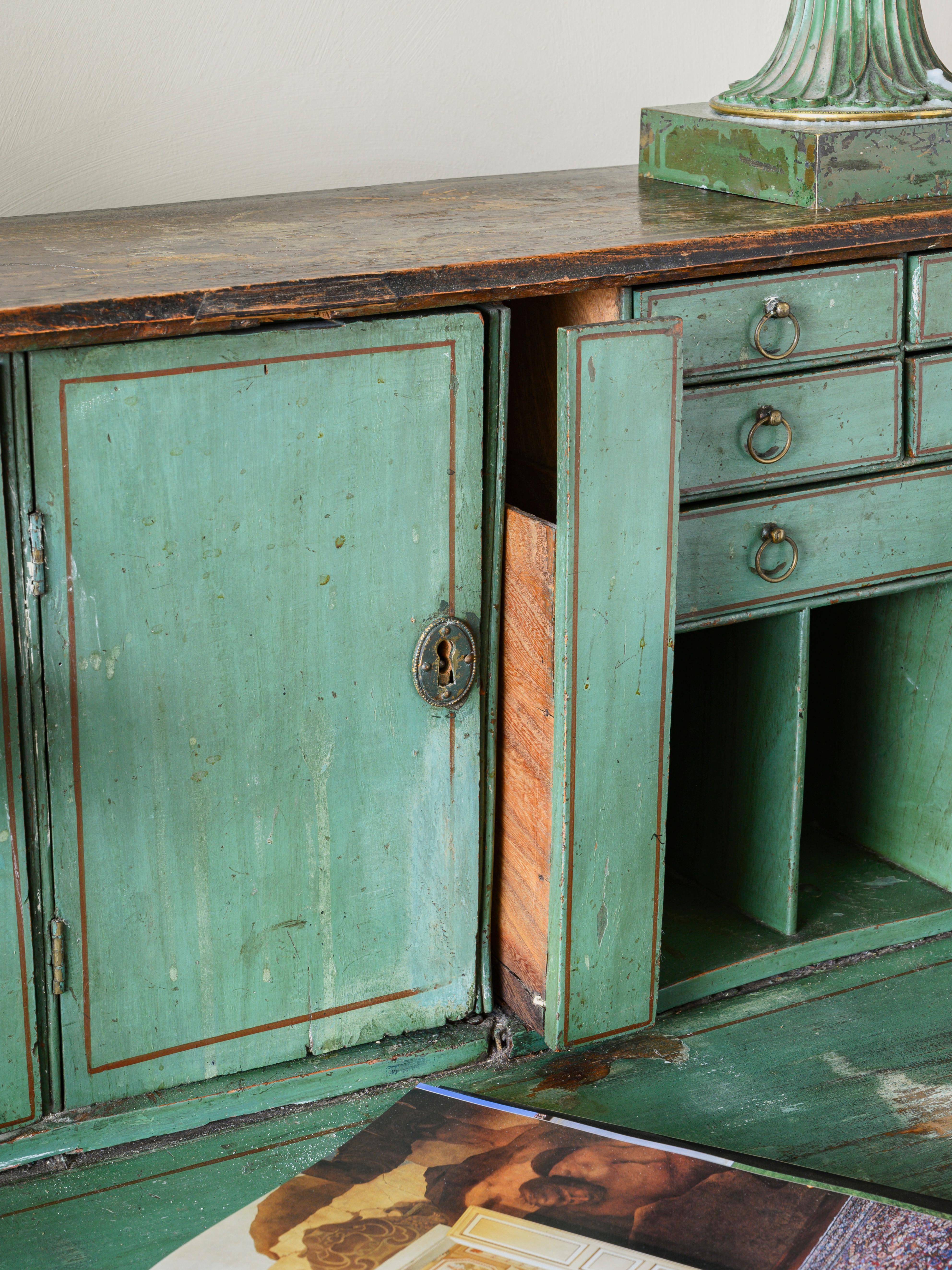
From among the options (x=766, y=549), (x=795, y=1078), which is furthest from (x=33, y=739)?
(x=795, y=1078)

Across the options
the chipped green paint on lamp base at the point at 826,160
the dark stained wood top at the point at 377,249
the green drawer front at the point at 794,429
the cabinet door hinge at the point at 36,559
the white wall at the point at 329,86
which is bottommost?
the cabinet door hinge at the point at 36,559

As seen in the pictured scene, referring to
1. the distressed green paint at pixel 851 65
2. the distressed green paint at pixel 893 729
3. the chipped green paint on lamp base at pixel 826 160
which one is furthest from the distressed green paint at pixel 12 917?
the distressed green paint at pixel 893 729

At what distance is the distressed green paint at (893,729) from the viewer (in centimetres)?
223

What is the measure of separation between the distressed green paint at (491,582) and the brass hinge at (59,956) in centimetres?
54

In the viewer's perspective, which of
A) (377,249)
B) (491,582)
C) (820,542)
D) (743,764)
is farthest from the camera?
(743,764)

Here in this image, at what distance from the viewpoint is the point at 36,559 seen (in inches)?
57.6

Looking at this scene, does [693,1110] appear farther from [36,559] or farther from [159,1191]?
[36,559]

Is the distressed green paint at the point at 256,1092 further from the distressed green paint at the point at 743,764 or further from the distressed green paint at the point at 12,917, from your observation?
the distressed green paint at the point at 743,764

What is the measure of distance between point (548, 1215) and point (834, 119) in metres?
1.43

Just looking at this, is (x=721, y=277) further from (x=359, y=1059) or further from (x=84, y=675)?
(x=359, y=1059)

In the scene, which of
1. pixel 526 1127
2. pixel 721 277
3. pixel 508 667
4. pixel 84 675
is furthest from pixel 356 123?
pixel 526 1127

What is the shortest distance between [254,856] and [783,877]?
2.79ft

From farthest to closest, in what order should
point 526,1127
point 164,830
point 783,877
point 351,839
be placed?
point 783,877
point 351,839
point 164,830
point 526,1127

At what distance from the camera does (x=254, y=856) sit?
1683 millimetres
